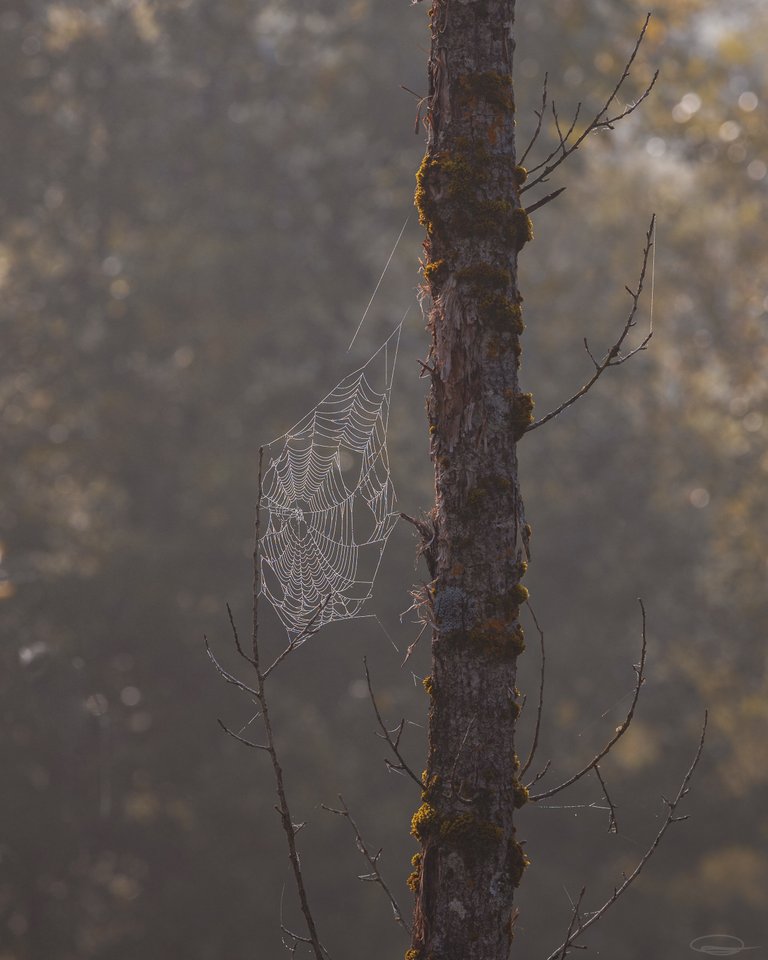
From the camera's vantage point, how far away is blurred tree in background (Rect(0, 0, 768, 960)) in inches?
603

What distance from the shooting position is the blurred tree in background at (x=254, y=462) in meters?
15.3

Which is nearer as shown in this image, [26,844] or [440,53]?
[440,53]

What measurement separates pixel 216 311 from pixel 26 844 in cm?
802

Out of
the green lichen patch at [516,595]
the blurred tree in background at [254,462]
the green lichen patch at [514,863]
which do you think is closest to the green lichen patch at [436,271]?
the green lichen patch at [516,595]

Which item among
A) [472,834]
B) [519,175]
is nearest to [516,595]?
[472,834]

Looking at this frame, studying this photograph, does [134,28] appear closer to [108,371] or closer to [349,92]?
[349,92]

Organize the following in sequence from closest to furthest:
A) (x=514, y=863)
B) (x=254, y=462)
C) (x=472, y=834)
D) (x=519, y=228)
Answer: (x=472, y=834), (x=514, y=863), (x=519, y=228), (x=254, y=462)

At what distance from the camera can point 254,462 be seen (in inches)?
662

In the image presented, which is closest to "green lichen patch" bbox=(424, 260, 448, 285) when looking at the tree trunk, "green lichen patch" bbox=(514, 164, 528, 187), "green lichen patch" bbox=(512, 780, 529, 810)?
the tree trunk

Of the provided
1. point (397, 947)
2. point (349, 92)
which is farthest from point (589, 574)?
point (349, 92)

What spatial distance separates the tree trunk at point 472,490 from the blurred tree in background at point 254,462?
11387mm

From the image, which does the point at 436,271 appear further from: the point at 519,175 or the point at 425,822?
the point at 425,822

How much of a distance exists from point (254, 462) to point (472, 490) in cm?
1344

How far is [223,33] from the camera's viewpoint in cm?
1877
